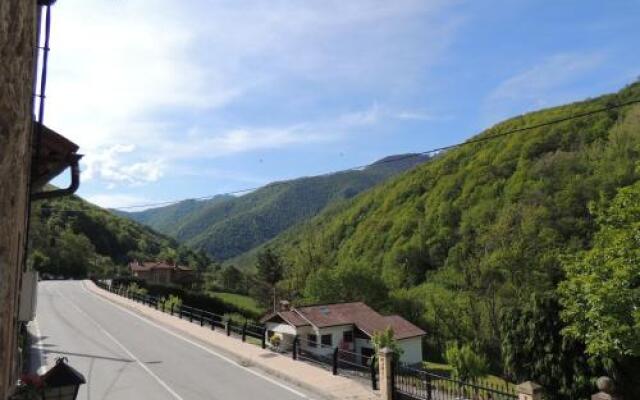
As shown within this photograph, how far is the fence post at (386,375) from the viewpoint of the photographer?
13.1 meters

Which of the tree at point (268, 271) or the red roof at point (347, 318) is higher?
the tree at point (268, 271)

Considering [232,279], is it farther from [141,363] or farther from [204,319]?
[141,363]

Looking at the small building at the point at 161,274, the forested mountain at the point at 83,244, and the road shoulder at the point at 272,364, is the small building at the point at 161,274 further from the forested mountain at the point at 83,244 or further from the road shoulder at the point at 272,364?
the road shoulder at the point at 272,364

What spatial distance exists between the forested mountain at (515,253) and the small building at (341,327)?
25.7 feet

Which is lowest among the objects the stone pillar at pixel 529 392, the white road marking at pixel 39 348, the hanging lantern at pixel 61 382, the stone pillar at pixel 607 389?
the white road marking at pixel 39 348

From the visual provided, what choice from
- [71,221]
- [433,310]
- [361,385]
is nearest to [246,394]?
[361,385]

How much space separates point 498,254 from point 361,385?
37145mm

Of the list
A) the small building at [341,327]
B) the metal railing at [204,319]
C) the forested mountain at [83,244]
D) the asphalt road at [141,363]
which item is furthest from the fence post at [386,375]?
the forested mountain at [83,244]

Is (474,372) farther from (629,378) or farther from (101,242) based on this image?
(101,242)

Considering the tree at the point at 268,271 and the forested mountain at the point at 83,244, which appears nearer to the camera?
the tree at the point at 268,271

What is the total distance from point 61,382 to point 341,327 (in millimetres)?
35392

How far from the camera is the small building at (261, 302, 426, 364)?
3853 centimetres

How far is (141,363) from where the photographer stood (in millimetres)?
17625

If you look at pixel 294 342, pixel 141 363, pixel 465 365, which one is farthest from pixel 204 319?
pixel 465 365
